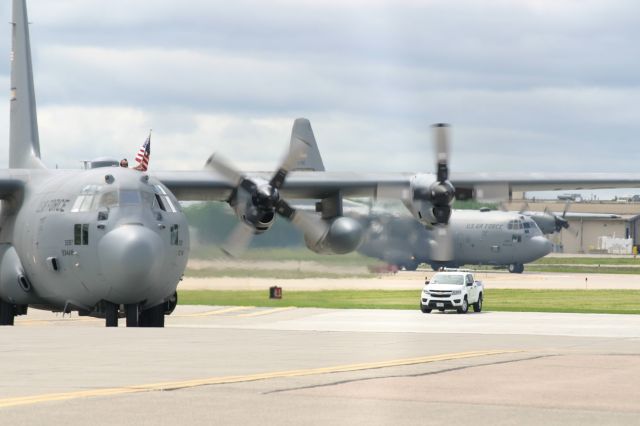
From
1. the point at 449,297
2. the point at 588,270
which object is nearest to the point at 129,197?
the point at 449,297

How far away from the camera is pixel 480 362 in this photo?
18.1 metres

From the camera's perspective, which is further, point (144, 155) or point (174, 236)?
point (144, 155)

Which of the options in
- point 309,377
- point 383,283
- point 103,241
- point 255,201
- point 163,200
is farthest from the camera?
point 383,283

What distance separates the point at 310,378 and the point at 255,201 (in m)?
17.4

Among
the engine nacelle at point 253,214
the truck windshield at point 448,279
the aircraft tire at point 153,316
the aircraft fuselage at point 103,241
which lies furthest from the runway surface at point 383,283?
the aircraft fuselage at point 103,241

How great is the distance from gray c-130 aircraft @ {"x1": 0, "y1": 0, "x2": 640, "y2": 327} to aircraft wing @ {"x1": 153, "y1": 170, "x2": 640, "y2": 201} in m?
0.04

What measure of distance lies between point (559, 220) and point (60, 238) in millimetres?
83866

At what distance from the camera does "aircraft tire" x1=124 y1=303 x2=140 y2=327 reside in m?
27.5

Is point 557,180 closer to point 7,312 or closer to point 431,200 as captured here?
point 431,200

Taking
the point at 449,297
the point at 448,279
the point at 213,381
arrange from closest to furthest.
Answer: the point at 213,381 < the point at 449,297 < the point at 448,279

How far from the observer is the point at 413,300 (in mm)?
56656

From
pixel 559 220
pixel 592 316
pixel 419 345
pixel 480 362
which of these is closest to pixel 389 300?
pixel 592 316

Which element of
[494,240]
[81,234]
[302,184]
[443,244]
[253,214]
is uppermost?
[302,184]

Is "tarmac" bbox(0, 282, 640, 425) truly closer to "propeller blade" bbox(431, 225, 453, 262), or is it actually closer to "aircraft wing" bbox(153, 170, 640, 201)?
"propeller blade" bbox(431, 225, 453, 262)
